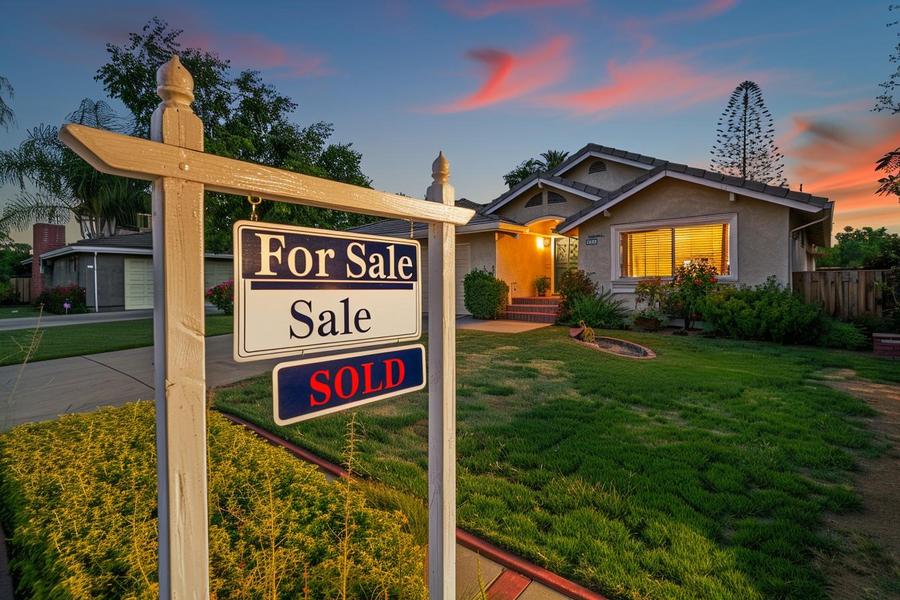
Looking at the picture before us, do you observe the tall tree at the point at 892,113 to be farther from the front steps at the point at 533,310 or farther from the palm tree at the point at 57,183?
the palm tree at the point at 57,183

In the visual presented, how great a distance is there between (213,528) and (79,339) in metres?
11.2

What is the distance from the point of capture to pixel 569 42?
30.5 ft

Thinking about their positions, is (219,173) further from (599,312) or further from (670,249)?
(670,249)

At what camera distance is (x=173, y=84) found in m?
1.04

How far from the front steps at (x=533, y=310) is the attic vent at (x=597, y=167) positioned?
579cm

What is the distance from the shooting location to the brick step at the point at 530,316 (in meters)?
12.7

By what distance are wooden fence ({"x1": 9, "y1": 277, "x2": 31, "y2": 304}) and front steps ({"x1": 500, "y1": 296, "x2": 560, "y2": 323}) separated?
29.1 m

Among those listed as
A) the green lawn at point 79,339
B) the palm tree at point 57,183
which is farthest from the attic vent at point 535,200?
the palm tree at point 57,183

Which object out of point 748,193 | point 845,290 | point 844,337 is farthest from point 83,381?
point 845,290

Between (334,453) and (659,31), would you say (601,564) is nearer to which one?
(334,453)

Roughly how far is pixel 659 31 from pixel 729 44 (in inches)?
105

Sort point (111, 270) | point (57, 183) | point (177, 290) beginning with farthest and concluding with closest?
point (57, 183) → point (111, 270) → point (177, 290)

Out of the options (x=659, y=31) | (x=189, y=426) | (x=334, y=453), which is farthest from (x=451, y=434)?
(x=659, y=31)

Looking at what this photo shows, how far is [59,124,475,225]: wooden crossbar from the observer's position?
3.06 ft
